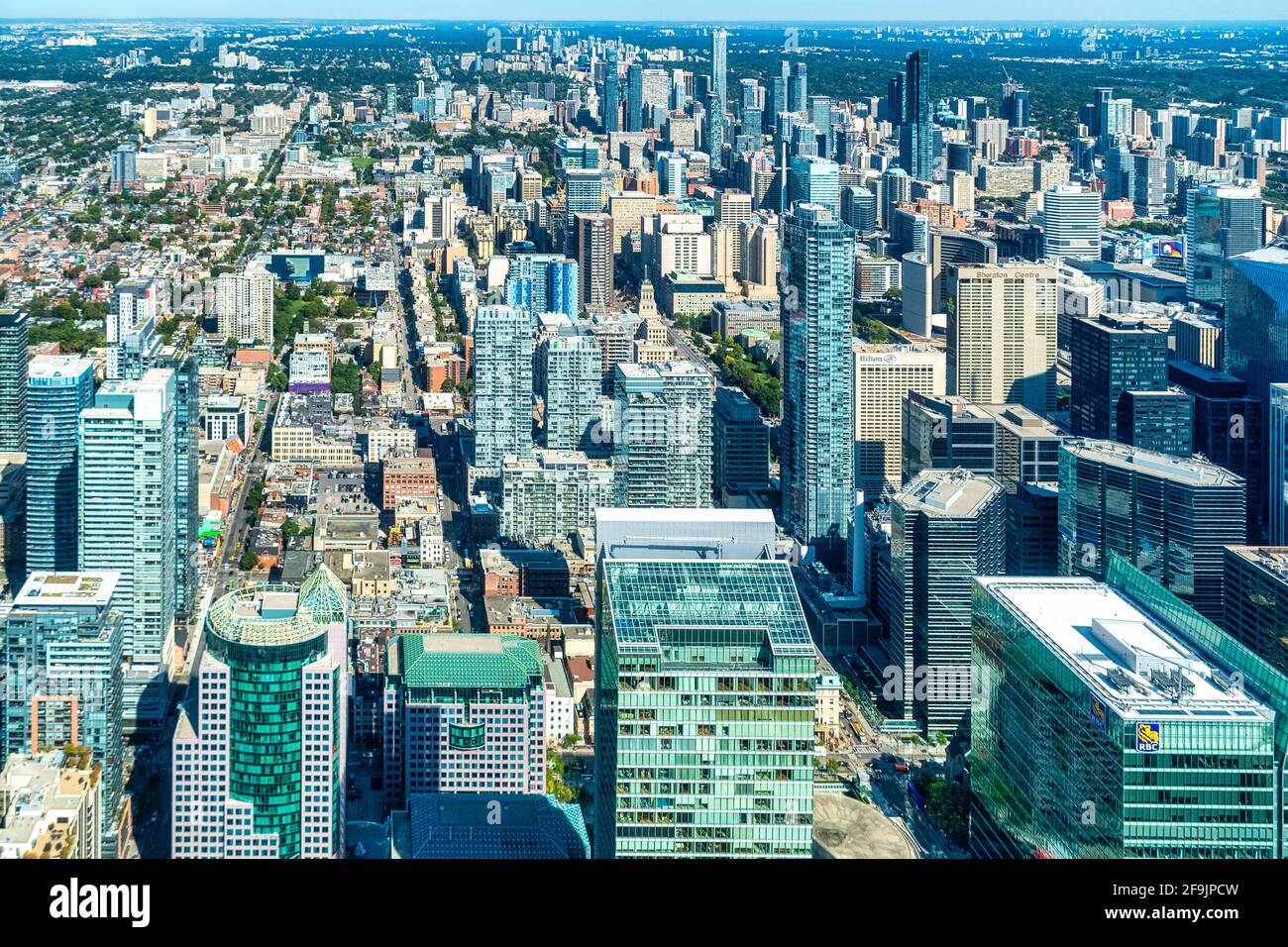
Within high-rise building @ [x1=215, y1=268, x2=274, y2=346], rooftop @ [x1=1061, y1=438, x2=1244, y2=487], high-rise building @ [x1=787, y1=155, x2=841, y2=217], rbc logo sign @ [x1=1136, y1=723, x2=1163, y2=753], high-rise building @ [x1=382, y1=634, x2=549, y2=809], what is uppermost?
high-rise building @ [x1=787, y1=155, x2=841, y2=217]

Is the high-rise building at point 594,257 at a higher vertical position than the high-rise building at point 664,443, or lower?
higher

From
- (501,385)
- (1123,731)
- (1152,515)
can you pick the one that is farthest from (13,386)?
(1123,731)

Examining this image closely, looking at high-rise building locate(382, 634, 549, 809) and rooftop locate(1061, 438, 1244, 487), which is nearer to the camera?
high-rise building locate(382, 634, 549, 809)

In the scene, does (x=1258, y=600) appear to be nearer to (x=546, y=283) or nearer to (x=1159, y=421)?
(x=1159, y=421)

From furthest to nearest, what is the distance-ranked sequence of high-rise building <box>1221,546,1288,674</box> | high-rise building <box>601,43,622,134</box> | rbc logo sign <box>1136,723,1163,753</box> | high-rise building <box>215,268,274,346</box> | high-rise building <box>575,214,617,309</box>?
high-rise building <box>601,43,622,134</box> < high-rise building <box>575,214,617,309</box> < high-rise building <box>215,268,274,346</box> < high-rise building <box>1221,546,1288,674</box> < rbc logo sign <box>1136,723,1163,753</box>

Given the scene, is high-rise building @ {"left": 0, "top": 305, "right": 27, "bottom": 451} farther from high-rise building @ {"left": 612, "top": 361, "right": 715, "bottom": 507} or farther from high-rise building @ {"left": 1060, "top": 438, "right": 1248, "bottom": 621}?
high-rise building @ {"left": 1060, "top": 438, "right": 1248, "bottom": 621}

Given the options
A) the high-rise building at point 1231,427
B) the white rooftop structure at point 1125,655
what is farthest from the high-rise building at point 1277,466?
the white rooftop structure at point 1125,655

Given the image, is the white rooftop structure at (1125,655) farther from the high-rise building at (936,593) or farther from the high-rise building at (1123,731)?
the high-rise building at (936,593)

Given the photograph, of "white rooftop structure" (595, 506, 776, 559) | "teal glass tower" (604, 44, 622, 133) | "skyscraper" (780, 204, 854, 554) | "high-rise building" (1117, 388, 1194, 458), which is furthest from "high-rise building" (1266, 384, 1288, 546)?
"teal glass tower" (604, 44, 622, 133)
